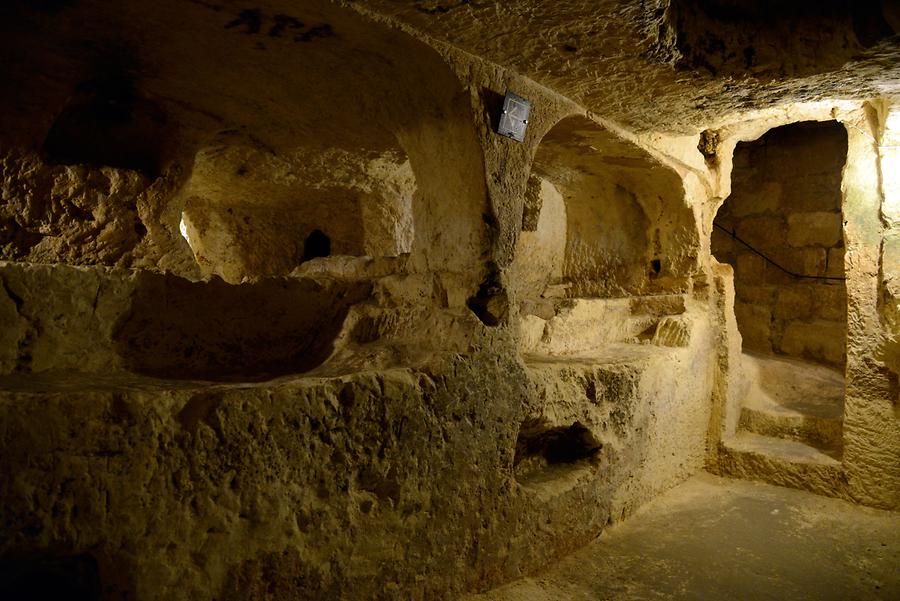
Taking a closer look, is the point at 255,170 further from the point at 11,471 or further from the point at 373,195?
the point at 11,471

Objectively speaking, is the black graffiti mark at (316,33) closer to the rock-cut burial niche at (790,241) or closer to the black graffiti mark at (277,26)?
the black graffiti mark at (277,26)

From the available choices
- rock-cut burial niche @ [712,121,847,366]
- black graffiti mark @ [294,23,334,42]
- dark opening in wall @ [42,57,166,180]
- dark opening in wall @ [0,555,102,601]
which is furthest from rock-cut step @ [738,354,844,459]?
dark opening in wall @ [42,57,166,180]

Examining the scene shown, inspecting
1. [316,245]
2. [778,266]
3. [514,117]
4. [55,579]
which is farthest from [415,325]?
[778,266]

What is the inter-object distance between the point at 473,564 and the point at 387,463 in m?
0.59

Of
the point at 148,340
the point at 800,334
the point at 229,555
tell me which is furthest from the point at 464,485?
the point at 800,334

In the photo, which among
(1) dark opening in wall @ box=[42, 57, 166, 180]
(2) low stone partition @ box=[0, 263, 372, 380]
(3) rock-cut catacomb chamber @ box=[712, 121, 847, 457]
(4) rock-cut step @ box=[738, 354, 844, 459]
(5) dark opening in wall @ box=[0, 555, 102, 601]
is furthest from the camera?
(3) rock-cut catacomb chamber @ box=[712, 121, 847, 457]

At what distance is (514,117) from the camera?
2.26 meters

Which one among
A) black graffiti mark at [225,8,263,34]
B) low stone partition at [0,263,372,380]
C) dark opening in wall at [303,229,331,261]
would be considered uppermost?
black graffiti mark at [225,8,263,34]

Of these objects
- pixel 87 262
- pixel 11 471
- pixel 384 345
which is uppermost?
pixel 87 262

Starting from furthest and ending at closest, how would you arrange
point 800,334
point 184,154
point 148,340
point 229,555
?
point 800,334 → point 184,154 → point 148,340 → point 229,555

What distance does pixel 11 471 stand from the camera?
124cm

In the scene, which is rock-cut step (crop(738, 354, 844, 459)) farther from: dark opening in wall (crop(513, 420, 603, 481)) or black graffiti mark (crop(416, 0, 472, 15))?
black graffiti mark (crop(416, 0, 472, 15))

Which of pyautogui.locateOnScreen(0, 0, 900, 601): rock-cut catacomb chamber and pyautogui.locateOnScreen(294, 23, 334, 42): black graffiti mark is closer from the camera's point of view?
pyautogui.locateOnScreen(0, 0, 900, 601): rock-cut catacomb chamber

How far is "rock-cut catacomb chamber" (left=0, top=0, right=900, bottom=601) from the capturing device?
1503mm
